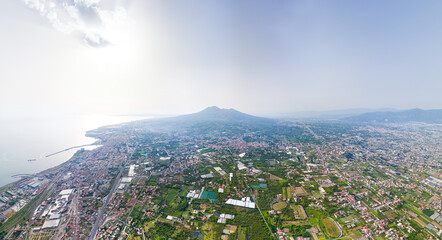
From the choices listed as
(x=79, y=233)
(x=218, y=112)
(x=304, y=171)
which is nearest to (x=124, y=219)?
(x=79, y=233)

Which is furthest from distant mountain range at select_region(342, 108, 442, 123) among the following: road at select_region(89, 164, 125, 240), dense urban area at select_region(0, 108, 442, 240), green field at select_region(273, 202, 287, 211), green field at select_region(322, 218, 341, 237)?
road at select_region(89, 164, 125, 240)

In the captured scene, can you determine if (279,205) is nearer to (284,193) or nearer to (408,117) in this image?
(284,193)

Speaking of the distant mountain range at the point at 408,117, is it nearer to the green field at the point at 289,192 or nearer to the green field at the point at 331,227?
the green field at the point at 289,192

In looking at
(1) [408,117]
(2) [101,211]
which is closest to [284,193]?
(2) [101,211]

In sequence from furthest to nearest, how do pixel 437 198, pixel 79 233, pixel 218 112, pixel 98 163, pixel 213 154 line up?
1. pixel 218 112
2. pixel 213 154
3. pixel 98 163
4. pixel 437 198
5. pixel 79 233

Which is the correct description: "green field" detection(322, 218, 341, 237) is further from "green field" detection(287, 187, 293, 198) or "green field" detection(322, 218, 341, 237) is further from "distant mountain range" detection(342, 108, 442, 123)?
"distant mountain range" detection(342, 108, 442, 123)

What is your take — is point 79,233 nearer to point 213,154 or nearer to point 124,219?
point 124,219
